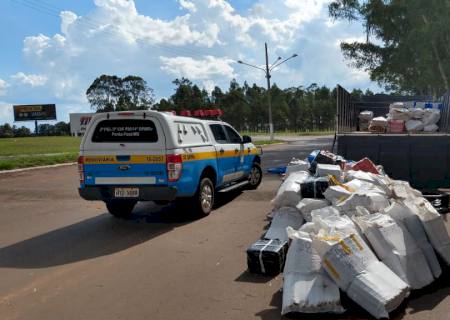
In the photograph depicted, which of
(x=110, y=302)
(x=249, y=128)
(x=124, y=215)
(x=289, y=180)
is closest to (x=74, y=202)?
(x=124, y=215)

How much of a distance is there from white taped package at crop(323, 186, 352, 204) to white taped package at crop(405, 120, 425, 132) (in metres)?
4.61

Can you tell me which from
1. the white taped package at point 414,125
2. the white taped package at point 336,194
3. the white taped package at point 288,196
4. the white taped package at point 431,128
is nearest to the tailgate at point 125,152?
the white taped package at point 288,196

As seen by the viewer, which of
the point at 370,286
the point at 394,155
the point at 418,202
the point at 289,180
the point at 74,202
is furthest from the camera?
the point at 74,202

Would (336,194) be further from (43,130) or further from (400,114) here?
(43,130)

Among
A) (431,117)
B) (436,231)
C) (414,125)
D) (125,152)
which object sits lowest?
(436,231)

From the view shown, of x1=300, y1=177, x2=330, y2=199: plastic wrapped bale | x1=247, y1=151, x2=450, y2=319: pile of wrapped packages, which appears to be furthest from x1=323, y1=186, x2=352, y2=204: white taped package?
x1=300, y1=177, x2=330, y2=199: plastic wrapped bale

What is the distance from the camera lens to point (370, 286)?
13.6ft

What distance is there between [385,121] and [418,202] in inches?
205

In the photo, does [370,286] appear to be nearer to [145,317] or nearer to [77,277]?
[145,317]

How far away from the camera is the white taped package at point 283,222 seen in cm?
615

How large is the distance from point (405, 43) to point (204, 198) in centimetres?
2429

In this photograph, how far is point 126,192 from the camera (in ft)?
26.4

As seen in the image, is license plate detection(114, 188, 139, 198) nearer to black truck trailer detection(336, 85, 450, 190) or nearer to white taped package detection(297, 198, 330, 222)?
white taped package detection(297, 198, 330, 222)

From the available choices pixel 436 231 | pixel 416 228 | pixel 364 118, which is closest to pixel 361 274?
pixel 416 228
